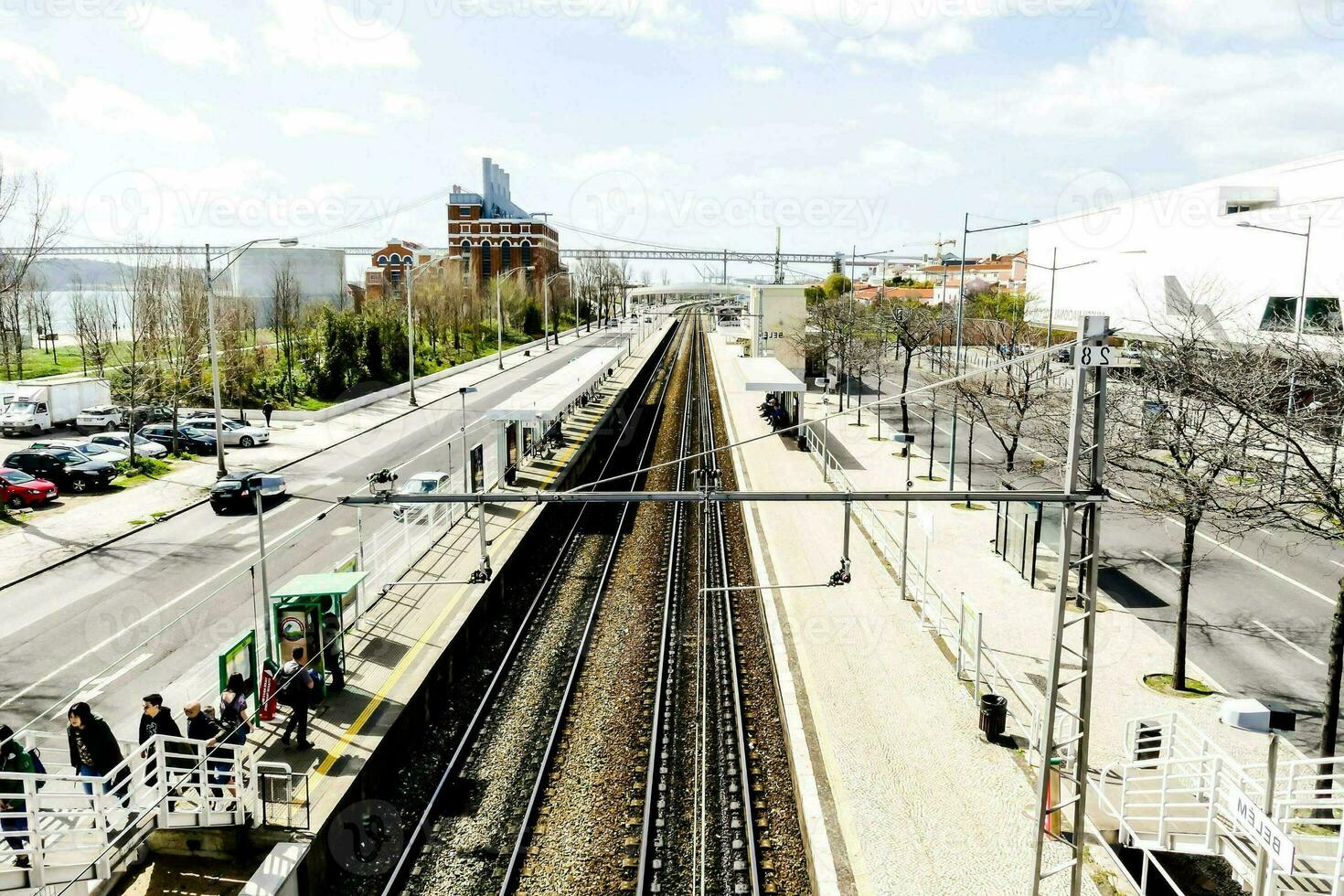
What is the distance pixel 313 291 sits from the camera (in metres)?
87.1

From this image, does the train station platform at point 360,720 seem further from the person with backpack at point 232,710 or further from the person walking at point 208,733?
the person walking at point 208,733

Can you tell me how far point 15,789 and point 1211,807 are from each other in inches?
493

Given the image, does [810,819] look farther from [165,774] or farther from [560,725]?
[165,774]

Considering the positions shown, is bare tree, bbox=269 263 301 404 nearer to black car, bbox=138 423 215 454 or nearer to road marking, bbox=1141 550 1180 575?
black car, bbox=138 423 215 454

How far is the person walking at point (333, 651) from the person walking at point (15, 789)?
3.82 meters

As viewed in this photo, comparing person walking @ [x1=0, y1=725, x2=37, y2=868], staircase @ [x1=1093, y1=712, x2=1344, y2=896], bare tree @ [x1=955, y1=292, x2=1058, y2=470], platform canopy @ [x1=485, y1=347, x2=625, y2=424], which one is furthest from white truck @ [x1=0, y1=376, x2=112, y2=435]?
staircase @ [x1=1093, y1=712, x2=1344, y2=896]

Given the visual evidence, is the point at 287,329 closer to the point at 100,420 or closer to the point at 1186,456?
the point at 100,420

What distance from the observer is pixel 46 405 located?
36.0 meters

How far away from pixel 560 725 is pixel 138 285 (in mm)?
33487

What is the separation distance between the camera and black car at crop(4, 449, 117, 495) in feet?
87.2

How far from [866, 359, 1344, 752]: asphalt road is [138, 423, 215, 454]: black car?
3009cm

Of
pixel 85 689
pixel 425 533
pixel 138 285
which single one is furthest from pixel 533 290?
pixel 85 689

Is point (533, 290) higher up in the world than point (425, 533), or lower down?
higher up

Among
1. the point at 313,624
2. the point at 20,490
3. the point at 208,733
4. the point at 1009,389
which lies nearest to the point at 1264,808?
the point at 208,733
